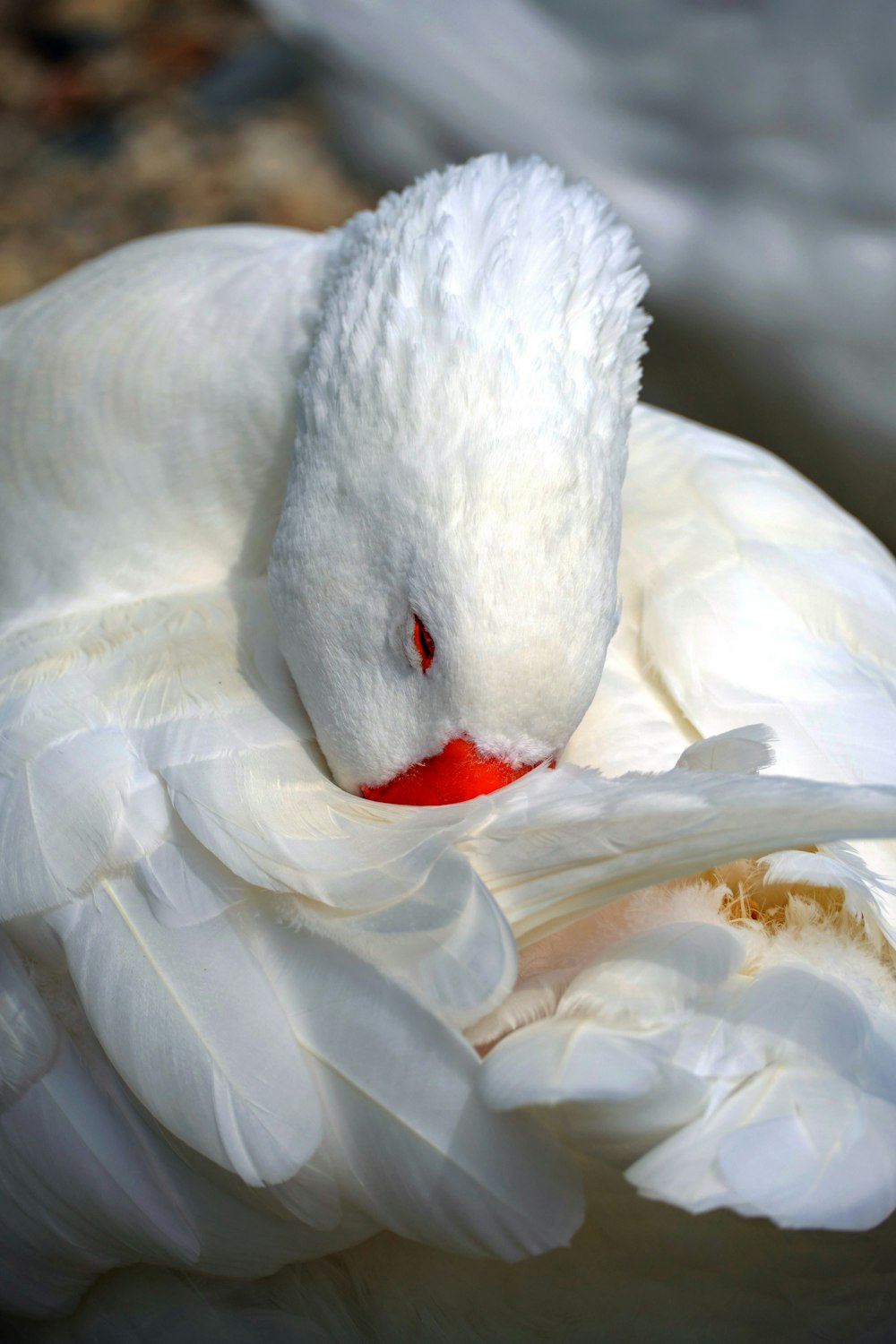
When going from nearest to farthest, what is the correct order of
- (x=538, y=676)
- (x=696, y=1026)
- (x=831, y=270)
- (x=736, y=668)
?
(x=696, y=1026) < (x=538, y=676) < (x=736, y=668) < (x=831, y=270)

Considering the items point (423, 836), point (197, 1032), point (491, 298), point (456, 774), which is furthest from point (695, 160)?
point (197, 1032)

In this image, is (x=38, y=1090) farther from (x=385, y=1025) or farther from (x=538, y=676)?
(x=538, y=676)

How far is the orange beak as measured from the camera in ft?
5.90

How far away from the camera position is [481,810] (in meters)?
1.61

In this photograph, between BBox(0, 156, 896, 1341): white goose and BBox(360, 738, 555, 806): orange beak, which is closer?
BBox(0, 156, 896, 1341): white goose

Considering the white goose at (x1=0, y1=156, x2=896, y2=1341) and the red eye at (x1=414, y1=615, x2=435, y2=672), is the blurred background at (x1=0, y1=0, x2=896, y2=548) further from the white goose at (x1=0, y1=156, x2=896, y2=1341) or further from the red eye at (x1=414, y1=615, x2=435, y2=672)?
the red eye at (x1=414, y1=615, x2=435, y2=672)

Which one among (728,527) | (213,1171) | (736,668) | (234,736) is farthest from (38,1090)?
(728,527)

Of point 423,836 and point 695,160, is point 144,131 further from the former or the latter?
point 423,836

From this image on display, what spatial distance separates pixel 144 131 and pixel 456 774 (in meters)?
3.85

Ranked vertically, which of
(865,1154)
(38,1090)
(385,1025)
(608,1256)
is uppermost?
(865,1154)

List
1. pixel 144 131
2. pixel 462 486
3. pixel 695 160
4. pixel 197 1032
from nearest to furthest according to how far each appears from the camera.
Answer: pixel 197 1032, pixel 462 486, pixel 695 160, pixel 144 131

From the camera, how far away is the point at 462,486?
1764 millimetres

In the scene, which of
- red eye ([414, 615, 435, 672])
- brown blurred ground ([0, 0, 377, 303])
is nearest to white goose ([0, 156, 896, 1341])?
red eye ([414, 615, 435, 672])

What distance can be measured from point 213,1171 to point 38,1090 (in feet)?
0.97
